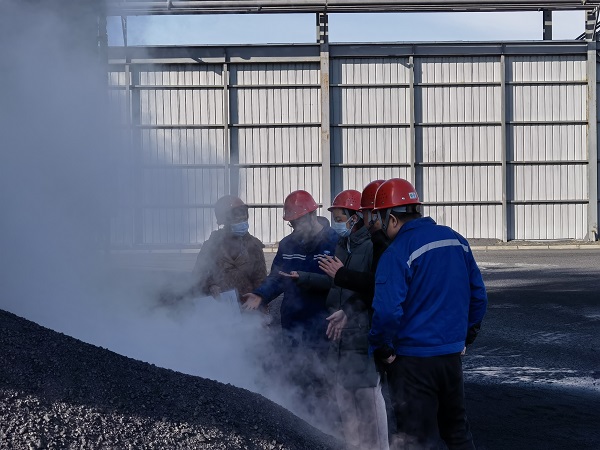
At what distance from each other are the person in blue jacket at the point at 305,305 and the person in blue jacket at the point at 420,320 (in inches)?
50.9

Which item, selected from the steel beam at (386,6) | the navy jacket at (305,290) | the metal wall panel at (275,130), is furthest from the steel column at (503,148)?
the navy jacket at (305,290)

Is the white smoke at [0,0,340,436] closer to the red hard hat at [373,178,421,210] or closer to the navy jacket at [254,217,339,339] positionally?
the navy jacket at [254,217,339,339]

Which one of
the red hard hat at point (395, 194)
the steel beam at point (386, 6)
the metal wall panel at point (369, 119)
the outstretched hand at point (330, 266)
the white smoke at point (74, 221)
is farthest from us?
the metal wall panel at point (369, 119)

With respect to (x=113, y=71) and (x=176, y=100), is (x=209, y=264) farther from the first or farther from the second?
(x=176, y=100)

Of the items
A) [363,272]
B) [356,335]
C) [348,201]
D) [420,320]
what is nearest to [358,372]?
[356,335]

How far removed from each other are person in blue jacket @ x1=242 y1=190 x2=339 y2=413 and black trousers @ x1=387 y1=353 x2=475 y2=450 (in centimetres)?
126

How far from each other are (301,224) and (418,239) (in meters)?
1.55

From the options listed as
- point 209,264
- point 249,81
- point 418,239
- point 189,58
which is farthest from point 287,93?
point 418,239

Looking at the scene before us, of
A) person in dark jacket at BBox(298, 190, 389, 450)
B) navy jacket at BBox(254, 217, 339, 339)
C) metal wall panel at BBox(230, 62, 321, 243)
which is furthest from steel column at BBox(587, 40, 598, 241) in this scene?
person in dark jacket at BBox(298, 190, 389, 450)

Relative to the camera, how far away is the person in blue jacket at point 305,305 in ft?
18.6

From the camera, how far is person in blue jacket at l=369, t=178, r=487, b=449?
4.23 m

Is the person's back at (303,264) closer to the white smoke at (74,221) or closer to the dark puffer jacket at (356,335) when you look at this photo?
the white smoke at (74,221)

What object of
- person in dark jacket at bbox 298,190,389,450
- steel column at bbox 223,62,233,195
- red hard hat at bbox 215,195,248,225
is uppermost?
steel column at bbox 223,62,233,195

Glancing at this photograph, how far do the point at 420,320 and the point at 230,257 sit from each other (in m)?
2.41
